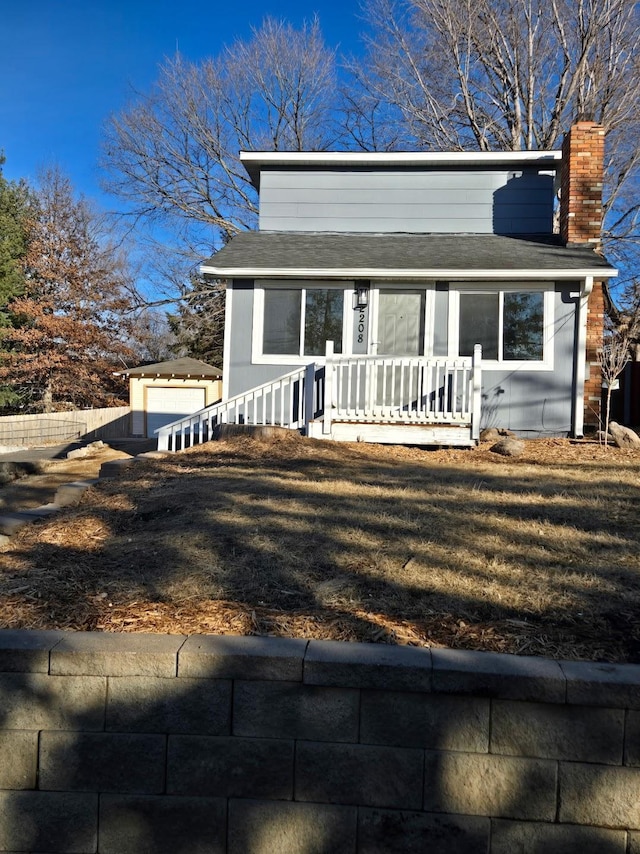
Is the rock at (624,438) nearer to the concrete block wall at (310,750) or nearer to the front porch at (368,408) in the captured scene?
the front porch at (368,408)

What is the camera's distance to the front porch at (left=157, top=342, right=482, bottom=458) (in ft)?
32.7

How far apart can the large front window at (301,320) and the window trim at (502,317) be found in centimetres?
189

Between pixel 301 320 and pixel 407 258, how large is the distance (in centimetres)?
207

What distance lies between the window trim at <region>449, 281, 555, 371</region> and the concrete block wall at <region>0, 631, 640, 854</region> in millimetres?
9338

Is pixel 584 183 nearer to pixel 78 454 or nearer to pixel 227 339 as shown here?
pixel 227 339

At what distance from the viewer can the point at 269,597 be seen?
11.3ft

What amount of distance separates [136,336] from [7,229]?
6.06 metres

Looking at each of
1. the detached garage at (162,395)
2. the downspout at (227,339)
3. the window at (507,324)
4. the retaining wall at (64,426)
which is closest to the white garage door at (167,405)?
the detached garage at (162,395)

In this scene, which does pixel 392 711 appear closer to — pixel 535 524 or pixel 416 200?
pixel 535 524

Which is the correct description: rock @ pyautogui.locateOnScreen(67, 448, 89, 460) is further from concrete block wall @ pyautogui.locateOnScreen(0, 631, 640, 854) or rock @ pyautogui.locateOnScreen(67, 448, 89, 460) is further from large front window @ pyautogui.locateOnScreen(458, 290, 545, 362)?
concrete block wall @ pyautogui.locateOnScreen(0, 631, 640, 854)

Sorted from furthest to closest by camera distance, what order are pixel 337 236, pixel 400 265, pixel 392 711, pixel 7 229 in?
pixel 7 229 → pixel 337 236 → pixel 400 265 → pixel 392 711

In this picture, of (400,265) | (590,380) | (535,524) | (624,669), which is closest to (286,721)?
(624,669)

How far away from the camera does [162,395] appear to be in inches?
835

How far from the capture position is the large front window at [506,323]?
11.4 m
